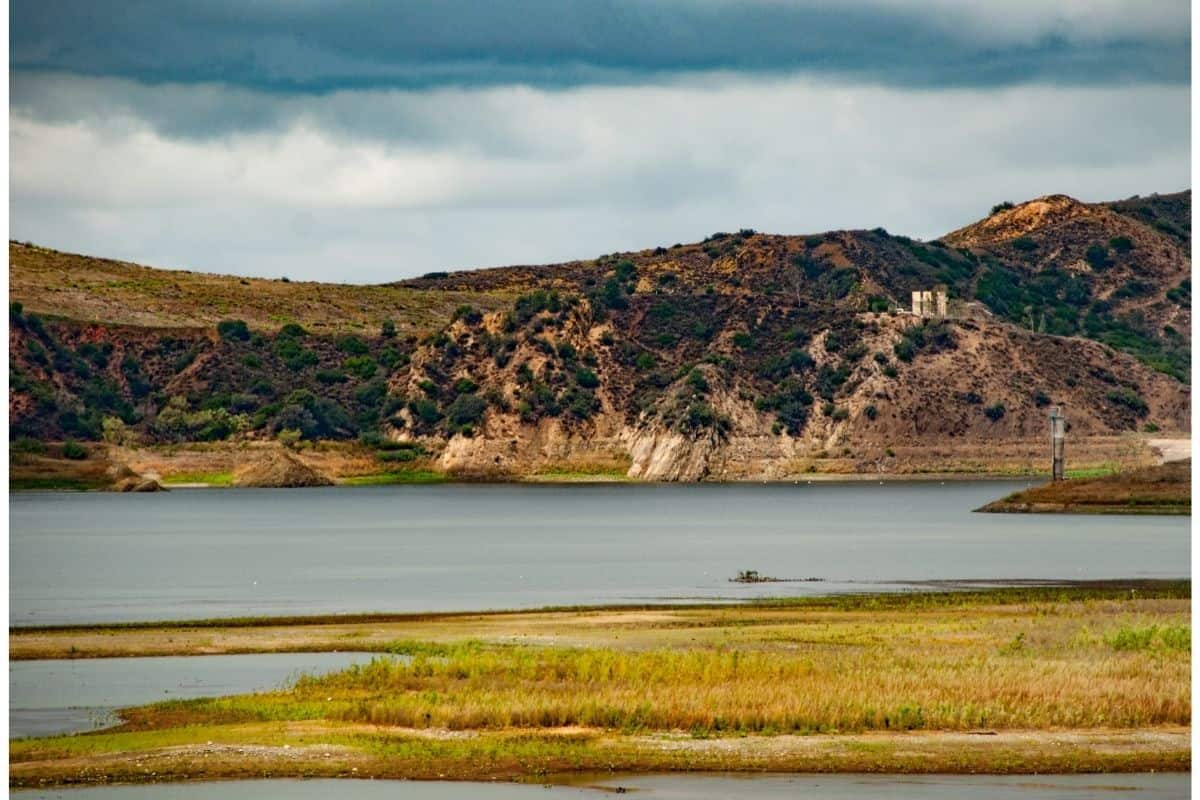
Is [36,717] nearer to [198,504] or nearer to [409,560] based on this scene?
[409,560]

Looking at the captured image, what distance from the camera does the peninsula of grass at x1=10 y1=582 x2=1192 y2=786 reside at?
109 ft

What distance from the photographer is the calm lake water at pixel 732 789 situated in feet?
101

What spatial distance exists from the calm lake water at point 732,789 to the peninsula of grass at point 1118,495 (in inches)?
4317

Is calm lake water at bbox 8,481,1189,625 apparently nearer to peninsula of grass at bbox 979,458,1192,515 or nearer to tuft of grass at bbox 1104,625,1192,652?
peninsula of grass at bbox 979,458,1192,515

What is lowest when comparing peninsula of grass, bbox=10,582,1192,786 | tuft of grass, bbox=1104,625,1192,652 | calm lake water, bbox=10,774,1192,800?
calm lake water, bbox=10,774,1192,800

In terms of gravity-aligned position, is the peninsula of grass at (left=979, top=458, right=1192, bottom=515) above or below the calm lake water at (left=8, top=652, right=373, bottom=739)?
below

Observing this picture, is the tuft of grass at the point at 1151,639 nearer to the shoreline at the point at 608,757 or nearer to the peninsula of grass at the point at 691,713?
the peninsula of grass at the point at 691,713

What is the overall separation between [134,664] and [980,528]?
86.9 meters

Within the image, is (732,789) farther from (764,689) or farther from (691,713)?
(764,689)

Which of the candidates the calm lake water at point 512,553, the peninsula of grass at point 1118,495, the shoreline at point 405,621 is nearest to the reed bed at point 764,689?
the shoreline at point 405,621

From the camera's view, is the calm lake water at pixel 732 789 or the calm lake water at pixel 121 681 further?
the calm lake water at pixel 121 681

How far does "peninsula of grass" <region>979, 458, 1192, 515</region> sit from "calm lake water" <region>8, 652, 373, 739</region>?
98.8 m

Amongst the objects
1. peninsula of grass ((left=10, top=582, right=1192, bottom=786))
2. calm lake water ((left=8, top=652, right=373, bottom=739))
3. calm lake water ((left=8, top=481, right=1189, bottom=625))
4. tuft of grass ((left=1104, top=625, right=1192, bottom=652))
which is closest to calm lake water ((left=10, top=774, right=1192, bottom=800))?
peninsula of grass ((left=10, top=582, right=1192, bottom=786))

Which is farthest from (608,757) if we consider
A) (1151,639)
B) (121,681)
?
(1151,639)
